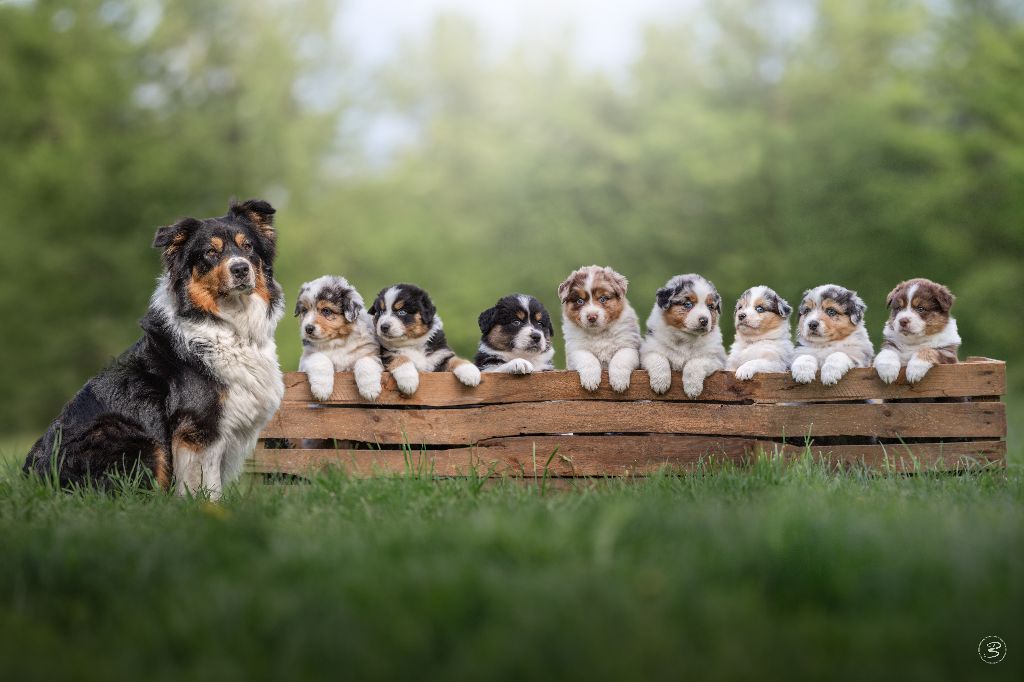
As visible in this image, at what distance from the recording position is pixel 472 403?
5520 millimetres

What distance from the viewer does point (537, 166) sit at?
21.5 metres

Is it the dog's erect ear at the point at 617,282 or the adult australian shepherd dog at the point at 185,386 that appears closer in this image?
the adult australian shepherd dog at the point at 185,386

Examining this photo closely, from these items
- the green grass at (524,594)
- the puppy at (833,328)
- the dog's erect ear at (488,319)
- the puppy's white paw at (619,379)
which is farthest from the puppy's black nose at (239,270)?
the puppy at (833,328)

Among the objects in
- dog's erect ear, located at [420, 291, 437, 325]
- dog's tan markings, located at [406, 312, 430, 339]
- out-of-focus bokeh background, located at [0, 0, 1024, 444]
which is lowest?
dog's tan markings, located at [406, 312, 430, 339]

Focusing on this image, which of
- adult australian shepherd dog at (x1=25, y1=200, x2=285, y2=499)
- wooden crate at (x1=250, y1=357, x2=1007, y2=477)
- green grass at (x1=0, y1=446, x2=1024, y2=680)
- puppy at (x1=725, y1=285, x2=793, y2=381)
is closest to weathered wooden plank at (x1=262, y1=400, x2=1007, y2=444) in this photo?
wooden crate at (x1=250, y1=357, x2=1007, y2=477)

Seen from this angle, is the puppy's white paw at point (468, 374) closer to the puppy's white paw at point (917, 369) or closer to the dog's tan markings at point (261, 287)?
the dog's tan markings at point (261, 287)

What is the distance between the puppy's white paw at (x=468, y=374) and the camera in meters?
5.39

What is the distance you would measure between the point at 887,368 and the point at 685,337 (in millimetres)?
1154

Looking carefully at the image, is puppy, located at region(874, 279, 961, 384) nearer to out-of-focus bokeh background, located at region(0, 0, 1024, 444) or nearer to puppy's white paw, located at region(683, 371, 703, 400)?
puppy's white paw, located at region(683, 371, 703, 400)

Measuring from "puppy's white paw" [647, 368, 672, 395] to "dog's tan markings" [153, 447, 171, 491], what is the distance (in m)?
2.73

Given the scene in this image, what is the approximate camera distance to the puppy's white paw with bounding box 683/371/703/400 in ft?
17.5

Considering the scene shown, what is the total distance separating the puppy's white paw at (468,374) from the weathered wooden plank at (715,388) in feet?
0.19

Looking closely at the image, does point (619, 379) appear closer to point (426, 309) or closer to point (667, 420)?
point (667, 420)

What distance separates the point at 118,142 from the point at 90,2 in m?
3.74
